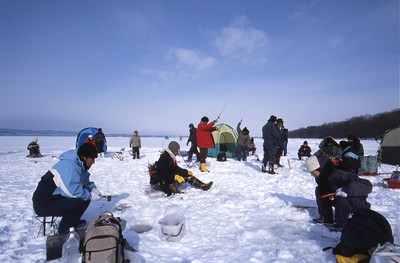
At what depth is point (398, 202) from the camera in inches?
201

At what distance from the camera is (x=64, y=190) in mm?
3227

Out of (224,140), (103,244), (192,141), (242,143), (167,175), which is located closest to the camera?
(103,244)

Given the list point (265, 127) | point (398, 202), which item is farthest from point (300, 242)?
point (265, 127)

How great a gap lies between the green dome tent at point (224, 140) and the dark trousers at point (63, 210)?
11.5m

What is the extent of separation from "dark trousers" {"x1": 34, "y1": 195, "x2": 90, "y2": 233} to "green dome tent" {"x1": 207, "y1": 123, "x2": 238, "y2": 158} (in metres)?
11.5

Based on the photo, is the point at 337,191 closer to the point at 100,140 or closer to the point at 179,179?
the point at 179,179

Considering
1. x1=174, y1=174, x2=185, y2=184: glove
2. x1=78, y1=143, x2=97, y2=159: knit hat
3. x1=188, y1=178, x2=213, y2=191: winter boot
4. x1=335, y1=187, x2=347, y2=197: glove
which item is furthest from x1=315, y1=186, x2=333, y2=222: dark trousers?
x1=78, y1=143, x2=97, y2=159: knit hat

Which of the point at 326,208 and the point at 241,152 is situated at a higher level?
the point at 241,152

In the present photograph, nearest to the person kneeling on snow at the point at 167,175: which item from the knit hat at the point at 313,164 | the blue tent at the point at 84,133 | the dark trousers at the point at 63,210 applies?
the dark trousers at the point at 63,210

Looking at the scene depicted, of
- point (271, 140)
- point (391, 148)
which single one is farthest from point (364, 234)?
point (391, 148)

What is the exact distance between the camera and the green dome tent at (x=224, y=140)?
47.9 ft

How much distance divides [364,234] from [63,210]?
3.74 meters

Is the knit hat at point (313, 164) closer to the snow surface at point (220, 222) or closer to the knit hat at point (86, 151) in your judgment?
the snow surface at point (220, 222)

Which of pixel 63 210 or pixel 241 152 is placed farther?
pixel 241 152
